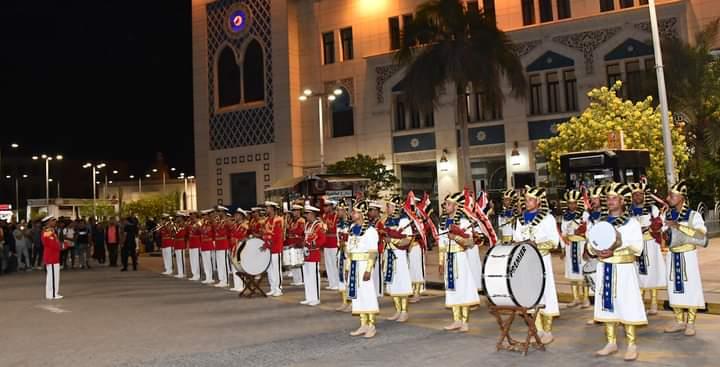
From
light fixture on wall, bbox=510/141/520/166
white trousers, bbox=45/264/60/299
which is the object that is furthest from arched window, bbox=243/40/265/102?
white trousers, bbox=45/264/60/299

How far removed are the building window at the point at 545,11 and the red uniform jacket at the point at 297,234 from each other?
2323cm

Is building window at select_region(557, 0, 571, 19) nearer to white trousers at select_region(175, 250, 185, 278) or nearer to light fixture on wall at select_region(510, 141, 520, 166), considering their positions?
light fixture on wall at select_region(510, 141, 520, 166)

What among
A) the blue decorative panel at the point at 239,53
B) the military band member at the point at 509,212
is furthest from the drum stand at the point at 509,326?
the blue decorative panel at the point at 239,53

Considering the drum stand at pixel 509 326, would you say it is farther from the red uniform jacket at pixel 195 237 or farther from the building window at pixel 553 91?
the building window at pixel 553 91

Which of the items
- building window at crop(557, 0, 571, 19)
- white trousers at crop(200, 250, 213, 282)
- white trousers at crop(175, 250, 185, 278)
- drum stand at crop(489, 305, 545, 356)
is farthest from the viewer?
building window at crop(557, 0, 571, 19)

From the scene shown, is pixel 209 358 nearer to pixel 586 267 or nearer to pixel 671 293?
pixel 586 267

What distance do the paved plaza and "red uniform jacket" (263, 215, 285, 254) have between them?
45.8 inches

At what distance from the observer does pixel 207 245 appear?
18641mm

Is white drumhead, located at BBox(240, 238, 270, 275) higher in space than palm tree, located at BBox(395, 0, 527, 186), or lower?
lower

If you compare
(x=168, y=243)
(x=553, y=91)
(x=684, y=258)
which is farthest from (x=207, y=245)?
(x=553, y=91)

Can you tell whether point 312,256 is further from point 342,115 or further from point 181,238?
point 342,115

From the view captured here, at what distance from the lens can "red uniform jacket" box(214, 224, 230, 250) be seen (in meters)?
17.8

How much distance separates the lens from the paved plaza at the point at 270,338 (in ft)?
26.1

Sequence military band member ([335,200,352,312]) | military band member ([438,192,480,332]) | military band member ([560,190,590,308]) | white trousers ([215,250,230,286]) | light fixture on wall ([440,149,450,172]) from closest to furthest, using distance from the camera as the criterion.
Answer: military band member ([438,192,480,332])
military band member ([560,190,590,308])
military band member ([335,200,352,312])
white trousers ([215,250,230,286])
light fixture on wall ([440,149,450,172])
